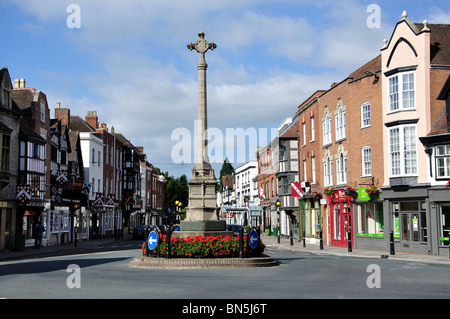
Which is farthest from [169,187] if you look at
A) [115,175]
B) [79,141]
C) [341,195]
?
[341,195]

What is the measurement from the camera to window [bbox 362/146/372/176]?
33.4 metres

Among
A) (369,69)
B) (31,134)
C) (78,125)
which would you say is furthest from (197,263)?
(78,125)

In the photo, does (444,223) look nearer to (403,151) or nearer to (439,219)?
(439,219)

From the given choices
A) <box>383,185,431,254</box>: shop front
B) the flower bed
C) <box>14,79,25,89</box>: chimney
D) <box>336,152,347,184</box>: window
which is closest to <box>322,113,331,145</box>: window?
<box>336,152,347,184</box>: window

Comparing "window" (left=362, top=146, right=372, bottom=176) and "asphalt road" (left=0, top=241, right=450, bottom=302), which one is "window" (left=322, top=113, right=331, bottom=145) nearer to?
"window" (left=362, top=146, right=372, bottom=176)

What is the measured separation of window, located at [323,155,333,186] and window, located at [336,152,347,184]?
136 centimetres

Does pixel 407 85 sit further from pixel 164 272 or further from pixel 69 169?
pixel 69 169

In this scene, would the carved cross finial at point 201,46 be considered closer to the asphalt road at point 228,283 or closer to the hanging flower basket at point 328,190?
the asphalt road at point 228,283

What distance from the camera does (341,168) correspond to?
122 feet

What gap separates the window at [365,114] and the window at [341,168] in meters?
3.29

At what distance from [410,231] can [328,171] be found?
414 inches

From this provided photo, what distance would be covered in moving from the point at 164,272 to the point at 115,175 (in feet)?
166

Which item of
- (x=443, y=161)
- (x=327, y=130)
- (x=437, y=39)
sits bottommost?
(x=443, y=161)

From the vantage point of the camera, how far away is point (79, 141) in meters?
53.0
